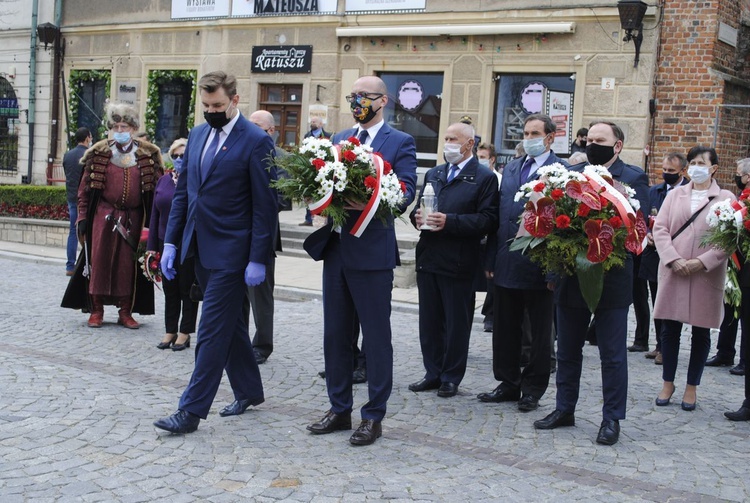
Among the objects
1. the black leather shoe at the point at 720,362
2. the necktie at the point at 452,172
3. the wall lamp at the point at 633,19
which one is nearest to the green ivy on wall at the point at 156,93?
the wall lamp at the point at 633,19

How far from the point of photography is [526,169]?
23.1ft

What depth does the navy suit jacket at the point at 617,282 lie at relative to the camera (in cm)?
609

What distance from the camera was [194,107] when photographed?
2300 centimetres

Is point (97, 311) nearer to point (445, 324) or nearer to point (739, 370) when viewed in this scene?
point (445, 324)

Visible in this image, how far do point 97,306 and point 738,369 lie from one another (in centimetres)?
632

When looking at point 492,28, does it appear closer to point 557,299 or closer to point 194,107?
point 194,107

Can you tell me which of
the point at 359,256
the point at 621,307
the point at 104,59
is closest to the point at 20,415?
the point at 359,256

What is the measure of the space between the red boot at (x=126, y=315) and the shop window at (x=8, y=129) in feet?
63.0

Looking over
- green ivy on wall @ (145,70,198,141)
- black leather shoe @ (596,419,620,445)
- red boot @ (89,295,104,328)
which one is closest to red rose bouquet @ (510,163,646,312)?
black leather shoe @ (596,419,620,445)

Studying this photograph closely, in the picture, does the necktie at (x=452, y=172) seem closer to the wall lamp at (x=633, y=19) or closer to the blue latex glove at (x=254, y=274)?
the blue latex glove at (x=254, y=274)

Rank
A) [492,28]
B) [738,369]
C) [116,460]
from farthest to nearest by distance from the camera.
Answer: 1. [492,28]
2. [738,369]
3. [116,460]

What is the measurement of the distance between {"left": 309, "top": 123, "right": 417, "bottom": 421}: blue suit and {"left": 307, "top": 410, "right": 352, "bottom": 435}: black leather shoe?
0.04 metres

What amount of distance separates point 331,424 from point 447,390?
144cm

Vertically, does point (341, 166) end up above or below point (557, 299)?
above
